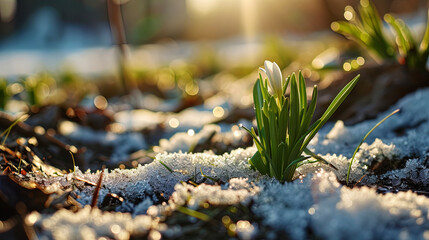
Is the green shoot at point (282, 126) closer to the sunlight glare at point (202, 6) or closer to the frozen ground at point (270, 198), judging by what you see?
the frozen ground at point (270, 198)

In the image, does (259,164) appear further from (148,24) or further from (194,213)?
(148,24)

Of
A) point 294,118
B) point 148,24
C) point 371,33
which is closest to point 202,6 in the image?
point 148,24

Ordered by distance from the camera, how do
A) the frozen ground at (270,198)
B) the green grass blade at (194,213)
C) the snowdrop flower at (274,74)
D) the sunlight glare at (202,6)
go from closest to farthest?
the frozen ground at (270,198) < the green grass blade at (194,213) < the snowdrop flower at (274,74) < the sunlight glare at (202,6)

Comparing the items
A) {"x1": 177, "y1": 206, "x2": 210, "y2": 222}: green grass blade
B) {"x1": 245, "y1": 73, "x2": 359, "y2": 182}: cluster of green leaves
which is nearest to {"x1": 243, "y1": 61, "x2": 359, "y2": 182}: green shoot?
{"x1": 245, "y1": 73, "x2": 359, "y2": 182}: cluster of green leaves

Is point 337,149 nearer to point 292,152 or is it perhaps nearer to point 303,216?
point 292,152

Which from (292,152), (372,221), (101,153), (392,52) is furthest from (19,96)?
(372,221)

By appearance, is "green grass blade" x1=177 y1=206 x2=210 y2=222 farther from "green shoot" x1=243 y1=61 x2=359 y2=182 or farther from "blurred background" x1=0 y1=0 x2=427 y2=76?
"blurred background" x1=0 y1=0 x2=427 y2=76

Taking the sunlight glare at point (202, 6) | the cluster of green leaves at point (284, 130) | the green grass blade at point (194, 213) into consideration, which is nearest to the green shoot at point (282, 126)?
the cluster of green leaves at point (284, 130)
